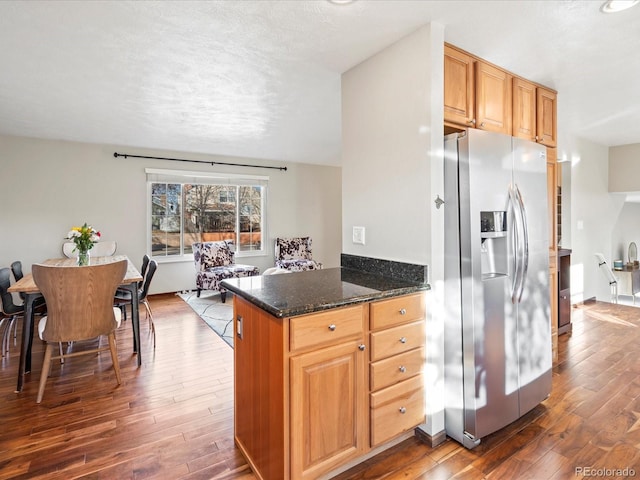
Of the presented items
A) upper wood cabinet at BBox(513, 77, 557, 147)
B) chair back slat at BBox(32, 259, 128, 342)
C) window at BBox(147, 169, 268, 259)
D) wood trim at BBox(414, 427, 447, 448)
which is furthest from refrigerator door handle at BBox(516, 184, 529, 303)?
window at BBox(147, 169, 268, 259)

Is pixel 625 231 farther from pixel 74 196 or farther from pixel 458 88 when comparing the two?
pixel 74 196

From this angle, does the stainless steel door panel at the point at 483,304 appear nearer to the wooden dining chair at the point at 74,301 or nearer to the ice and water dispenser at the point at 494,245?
the ice and water dispenser at the point at 494,245

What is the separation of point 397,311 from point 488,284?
579mm

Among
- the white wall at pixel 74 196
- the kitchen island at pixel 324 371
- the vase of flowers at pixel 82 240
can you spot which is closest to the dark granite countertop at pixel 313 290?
the kitchen island at pixel 324 371

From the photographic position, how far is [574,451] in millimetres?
1910

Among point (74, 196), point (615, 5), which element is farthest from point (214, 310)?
point (615, 5)

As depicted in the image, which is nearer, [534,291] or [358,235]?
[534,291]

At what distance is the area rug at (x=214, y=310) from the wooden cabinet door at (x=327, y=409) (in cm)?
221

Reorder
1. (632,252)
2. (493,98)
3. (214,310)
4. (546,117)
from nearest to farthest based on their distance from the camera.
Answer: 1. (493,98)
2. (546,117)
3. (214,310)
4. (632,252)

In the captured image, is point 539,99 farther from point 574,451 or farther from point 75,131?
point 75,131

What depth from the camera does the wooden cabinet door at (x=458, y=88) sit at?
84.1 inches

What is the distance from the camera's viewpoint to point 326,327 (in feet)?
5.16

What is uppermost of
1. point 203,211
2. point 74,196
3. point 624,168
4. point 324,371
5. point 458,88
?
point 624,168

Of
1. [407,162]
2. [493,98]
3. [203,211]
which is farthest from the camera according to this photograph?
[203,211]
